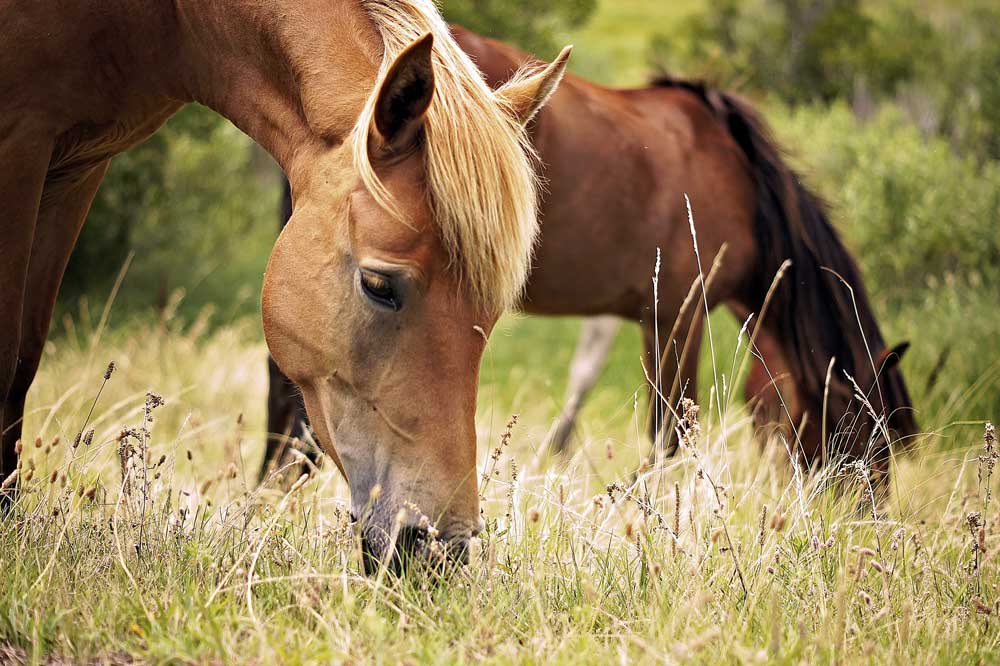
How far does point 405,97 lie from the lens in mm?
2088

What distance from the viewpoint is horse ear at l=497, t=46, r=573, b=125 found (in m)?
2.34

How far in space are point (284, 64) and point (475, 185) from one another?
689mm

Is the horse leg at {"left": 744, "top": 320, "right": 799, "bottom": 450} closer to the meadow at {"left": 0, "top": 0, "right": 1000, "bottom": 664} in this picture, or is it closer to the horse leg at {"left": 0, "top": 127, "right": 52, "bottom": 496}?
the meadow at {"left": 0, "top": 0, "right": 1000, "bottom": 664}

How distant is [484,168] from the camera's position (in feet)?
6.84

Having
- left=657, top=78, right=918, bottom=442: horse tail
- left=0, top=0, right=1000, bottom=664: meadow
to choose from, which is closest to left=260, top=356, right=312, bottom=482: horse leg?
left=0, top=0, right=1000, bottom=664: meadow

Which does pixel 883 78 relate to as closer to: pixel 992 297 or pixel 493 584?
pixel 992 297

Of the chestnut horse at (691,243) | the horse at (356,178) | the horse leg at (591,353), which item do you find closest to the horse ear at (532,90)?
the horse at (356,178)

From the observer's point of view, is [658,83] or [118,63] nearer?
[118,63]

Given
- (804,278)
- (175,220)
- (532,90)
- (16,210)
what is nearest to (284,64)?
(532,90)

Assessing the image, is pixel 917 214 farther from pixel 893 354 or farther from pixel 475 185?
pixel 475 185

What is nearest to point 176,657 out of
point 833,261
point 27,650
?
point 27,650

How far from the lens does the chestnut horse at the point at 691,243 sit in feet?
13.8

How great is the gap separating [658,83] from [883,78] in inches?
300

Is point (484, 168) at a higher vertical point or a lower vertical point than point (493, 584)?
higher
